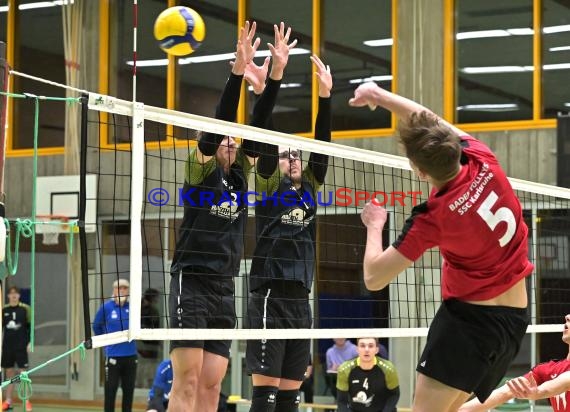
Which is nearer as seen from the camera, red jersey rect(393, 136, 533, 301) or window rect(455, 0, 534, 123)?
red jersey rect(393, 136, 533, 301)

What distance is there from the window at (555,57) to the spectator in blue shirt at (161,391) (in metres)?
6.22

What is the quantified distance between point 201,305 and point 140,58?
1073cm

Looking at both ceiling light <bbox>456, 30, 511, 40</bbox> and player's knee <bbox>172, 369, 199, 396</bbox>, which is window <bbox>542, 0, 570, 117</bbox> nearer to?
ceiling light <bbox>456, 30, 511, 40</bbox>

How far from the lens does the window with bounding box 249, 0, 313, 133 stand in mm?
14773

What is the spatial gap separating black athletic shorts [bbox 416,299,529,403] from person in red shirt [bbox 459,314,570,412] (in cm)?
105

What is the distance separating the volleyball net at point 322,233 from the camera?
17.4 ft

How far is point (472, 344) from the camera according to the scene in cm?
395

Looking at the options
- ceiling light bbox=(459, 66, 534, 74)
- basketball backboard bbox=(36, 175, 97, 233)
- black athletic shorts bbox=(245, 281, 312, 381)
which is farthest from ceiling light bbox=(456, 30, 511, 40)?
black athletic shorts bbox=(245, 281, 312, 381)

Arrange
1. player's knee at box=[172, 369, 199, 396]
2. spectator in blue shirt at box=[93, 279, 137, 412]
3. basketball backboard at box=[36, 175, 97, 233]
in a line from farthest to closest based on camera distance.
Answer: basketball backboard at box=[36, 175, 97, 233], spectator in blue shirt at box=[93, 279, 137, 412], player's knee at box=[172, 369, 199, 396]

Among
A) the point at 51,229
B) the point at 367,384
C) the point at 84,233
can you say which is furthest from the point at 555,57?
the point at 84,233

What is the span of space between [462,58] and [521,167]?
182 centimetres

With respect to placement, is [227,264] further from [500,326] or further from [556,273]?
[556,273]

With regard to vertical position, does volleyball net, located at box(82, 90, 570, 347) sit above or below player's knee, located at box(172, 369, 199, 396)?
above

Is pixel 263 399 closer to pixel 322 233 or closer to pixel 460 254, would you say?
pixel 460 254
